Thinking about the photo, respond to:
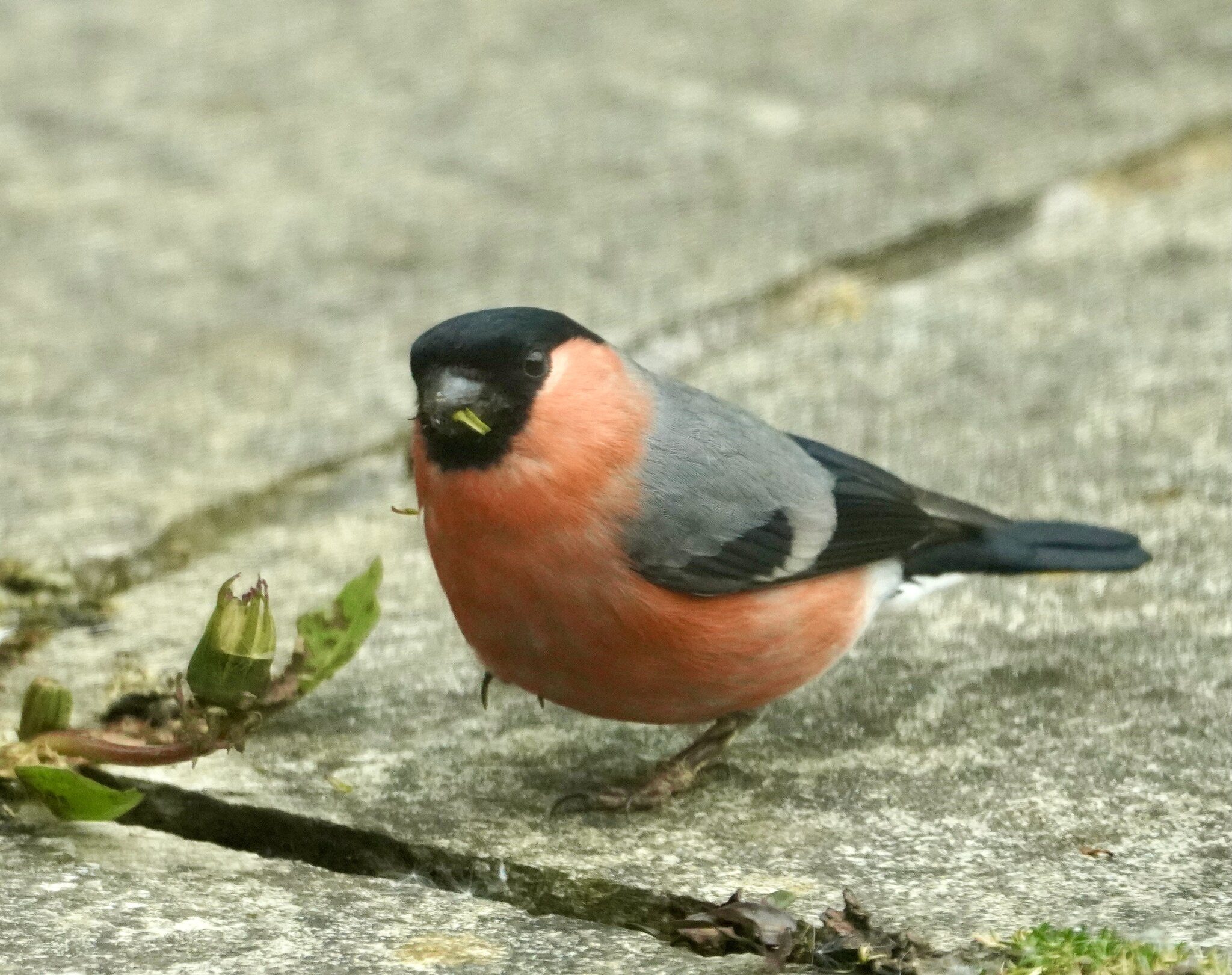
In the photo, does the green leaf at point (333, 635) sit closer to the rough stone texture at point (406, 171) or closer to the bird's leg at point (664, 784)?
the bird's leg at point (664, 784)

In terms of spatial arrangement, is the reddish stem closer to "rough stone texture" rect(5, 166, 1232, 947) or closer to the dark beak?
"rough stone texture" rect(5, 166, 1232, 947)

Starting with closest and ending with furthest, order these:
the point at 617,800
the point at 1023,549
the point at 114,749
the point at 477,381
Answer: the point at 114,749
the point at 477,381
the point at 617,800
the point at 1023,549

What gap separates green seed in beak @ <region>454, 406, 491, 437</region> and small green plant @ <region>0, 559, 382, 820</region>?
14.9 inches

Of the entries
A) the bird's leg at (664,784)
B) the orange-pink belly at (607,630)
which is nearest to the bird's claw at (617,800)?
the bird's leg at (664,784)

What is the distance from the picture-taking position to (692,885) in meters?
3.17

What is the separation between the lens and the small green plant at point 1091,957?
8.84 feet

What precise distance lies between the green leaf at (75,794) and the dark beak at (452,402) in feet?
2.74

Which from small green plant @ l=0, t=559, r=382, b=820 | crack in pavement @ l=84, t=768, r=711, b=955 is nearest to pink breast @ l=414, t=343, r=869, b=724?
small green plant @ l=0, t=559, r=382, b=820

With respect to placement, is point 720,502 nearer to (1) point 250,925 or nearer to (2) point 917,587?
(2) point 917,587

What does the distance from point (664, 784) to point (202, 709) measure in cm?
89

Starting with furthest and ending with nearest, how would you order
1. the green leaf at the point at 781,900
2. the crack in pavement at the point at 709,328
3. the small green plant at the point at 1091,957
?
the crack in pavement at the point at 709,328 < the green leaf at the point at 781,900 < the small green plant at the point at 1091,957

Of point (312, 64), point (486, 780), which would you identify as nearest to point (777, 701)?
point (486, 780)

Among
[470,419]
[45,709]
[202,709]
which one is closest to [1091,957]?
[470,419]

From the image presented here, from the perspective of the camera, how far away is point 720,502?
3.69 meters
